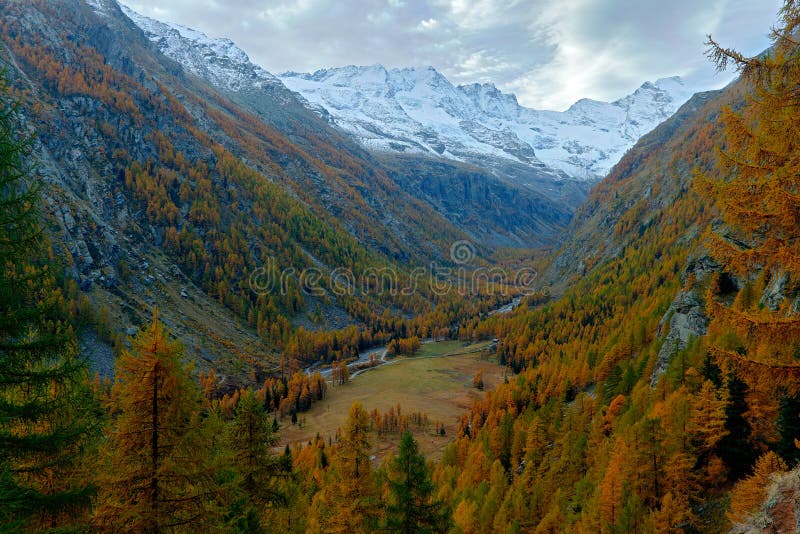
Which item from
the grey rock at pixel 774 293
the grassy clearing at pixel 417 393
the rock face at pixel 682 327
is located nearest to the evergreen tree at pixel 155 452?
the grey rock at pixel 774 293

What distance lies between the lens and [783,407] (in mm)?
25500

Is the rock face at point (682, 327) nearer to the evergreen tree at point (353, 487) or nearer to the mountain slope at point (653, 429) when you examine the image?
the mountain slope at point (653, 429)

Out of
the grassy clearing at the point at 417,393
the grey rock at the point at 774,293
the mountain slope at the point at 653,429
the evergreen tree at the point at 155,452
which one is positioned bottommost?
the grassy clearing at the point at 417,393

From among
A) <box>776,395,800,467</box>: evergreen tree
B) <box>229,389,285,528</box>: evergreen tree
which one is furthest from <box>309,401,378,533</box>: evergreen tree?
<box>776,395,800,467</box>: evergreen tree

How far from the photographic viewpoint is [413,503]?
69.3 ft

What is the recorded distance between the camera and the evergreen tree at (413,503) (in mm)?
20859

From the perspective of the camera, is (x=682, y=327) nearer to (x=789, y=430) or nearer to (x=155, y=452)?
(x=789, y=430)

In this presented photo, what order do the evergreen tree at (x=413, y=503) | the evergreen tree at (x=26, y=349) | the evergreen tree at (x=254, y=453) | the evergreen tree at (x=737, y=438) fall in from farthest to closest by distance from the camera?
the evergreen tree at (x=737, y=438)
the evergreen tree at (x=254, y=453)
the evergreen tree at (x=413, y=503)
the evergreen tree at (x=26, y=349)

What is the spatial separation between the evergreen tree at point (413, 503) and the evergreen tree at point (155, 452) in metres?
11.2

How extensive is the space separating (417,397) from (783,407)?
355 feet

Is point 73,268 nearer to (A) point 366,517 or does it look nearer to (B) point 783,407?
(A) point 366,517

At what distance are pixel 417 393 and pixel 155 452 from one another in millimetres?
124451

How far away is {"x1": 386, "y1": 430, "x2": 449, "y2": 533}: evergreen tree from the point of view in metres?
20.9

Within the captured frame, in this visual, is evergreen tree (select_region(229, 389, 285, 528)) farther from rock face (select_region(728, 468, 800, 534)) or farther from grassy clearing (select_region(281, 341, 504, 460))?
grassy clearing (select_region(281, 341, 504, 460))
